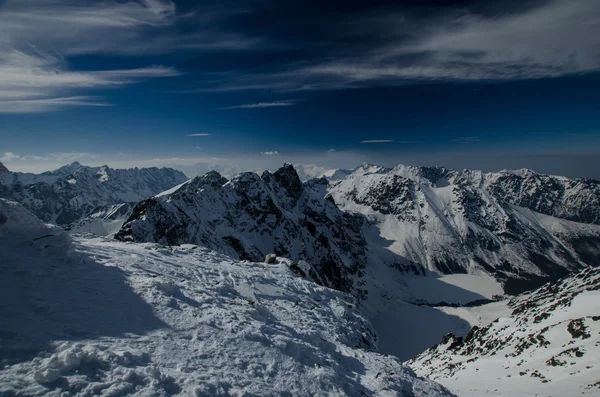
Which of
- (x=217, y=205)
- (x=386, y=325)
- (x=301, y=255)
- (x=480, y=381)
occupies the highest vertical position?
(x=217, y=205)

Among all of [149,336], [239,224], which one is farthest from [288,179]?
[149,336]

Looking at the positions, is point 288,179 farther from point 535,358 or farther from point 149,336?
point 149,336

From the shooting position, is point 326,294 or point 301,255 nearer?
point 326,294

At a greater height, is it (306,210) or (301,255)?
(306,210)

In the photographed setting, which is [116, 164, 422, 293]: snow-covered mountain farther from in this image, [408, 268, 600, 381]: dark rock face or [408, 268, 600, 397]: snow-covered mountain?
[408, 268, 600, 397]: snow-covered mountain

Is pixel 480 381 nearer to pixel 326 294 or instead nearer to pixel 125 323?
pixel 326 294

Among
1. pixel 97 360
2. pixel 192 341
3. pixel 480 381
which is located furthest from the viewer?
pixel 480 381

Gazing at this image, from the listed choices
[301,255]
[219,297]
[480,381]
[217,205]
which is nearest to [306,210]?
[301,255]
